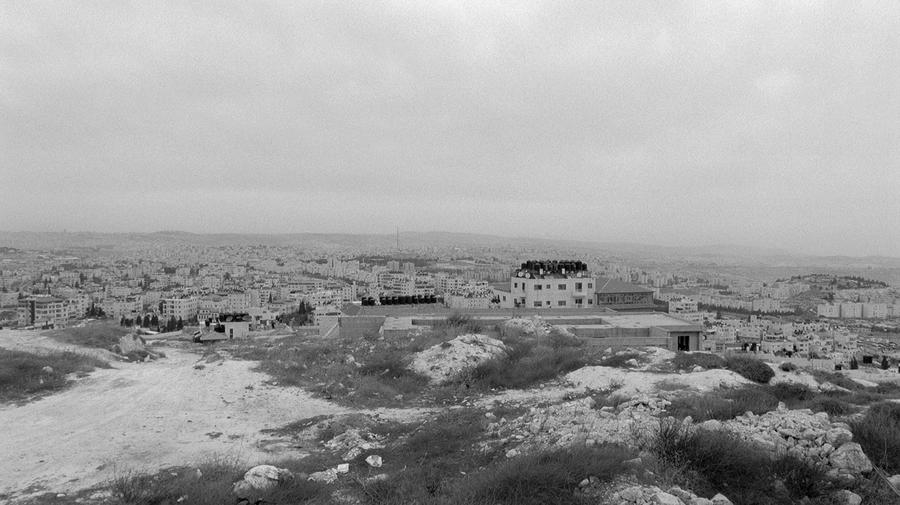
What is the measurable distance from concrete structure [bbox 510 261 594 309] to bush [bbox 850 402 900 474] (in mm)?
29885

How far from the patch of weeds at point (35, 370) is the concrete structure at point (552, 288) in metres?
27.3

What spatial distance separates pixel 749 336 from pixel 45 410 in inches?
2339

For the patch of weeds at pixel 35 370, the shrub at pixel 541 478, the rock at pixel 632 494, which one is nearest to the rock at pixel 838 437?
the shrub at pixel 541 478

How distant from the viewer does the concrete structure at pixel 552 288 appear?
3766cm

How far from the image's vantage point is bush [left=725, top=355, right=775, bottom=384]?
38.3 ft

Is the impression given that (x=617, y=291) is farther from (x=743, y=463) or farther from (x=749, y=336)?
(x=743, y=463)

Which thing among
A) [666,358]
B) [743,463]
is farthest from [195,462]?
[666,358]

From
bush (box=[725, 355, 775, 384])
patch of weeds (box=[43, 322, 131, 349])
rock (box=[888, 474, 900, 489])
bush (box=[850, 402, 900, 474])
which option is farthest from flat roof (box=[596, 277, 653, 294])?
rock (box=[888, 474, 900, 489])

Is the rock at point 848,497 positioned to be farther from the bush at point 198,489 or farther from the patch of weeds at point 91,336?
the patch of weeds at point 91,336

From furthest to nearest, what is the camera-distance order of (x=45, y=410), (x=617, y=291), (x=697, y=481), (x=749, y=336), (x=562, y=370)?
(x=749, y=336)
(x=617, y=291)
(x=562, y=370)
(x=45, y=410)
(x=697, y=481)

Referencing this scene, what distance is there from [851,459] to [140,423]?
429 inches

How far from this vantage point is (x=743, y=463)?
19.9ft

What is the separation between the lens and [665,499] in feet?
16.7

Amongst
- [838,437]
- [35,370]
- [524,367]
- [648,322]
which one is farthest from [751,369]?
[35,370]
